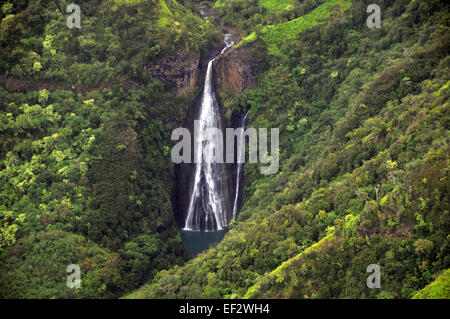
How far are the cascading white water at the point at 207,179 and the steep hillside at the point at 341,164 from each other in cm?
150

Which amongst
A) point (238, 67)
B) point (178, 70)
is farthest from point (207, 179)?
point (238, 67)

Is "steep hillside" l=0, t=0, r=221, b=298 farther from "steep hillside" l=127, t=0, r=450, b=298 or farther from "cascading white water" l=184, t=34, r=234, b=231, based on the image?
"steep hillside" l=127, t=0, r=450, b=298

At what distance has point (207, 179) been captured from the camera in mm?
38938

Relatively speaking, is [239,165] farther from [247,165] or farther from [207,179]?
[207,179]

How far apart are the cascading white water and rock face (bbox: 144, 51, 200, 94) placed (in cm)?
154

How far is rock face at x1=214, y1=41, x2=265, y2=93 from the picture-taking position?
1619 inches

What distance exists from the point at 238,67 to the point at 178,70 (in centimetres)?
509

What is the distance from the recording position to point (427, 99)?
25688 mm

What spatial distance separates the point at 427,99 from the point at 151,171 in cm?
1909

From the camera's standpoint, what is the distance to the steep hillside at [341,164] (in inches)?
809

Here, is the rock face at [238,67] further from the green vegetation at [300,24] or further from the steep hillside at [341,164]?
the green vegetation at [300,24]
